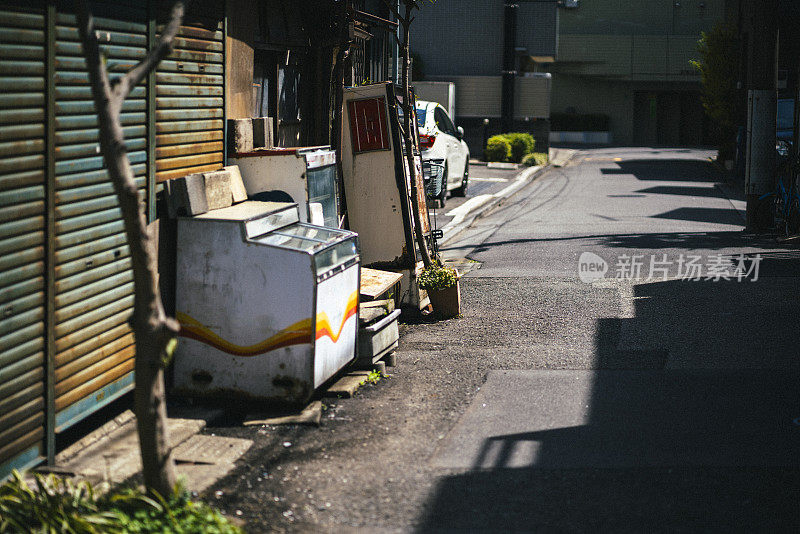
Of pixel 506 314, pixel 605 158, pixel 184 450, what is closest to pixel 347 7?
pixel 506 314

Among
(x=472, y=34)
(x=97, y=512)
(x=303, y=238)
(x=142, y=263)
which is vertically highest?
(x=472, y=34)

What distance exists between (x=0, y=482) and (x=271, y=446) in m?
1.69

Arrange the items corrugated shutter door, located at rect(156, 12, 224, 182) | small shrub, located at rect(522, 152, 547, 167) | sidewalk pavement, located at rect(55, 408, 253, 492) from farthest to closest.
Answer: small shrub, located at rect(522, 152, 547, 167)
corrugated shutter door, located at rect(156, 12, 224, 182)
sidewalk pavement, located at rect(55, 408, 253, 492)

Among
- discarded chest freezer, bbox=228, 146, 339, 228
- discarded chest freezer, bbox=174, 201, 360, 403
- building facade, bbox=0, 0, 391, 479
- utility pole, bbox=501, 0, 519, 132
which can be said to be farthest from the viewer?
utility pole, bbox=501, 0, 519, 132

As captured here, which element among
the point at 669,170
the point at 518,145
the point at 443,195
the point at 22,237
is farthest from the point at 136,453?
the point at 518,145

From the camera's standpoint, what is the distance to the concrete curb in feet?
55.0

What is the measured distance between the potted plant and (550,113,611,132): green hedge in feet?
140

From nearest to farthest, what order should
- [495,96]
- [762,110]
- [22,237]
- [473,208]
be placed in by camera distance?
[22,237] < [762,110] < [473,208] < [495,96]

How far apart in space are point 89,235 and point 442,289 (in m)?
4.72

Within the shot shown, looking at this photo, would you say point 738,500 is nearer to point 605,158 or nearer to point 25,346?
point 25,346

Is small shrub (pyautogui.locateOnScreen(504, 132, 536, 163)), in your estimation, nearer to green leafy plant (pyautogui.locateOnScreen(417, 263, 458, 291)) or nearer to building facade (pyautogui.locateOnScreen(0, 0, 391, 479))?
green leafy plant (pyautogui.locateOnScreen(417, 263, 458, 291))

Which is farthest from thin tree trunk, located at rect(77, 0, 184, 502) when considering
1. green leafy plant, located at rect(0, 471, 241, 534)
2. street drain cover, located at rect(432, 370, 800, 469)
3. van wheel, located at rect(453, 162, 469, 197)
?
van wheel, located at rect(453, 162, 469, 197)

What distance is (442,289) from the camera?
9.96 metres

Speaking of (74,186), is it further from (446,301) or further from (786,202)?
(786,202)
